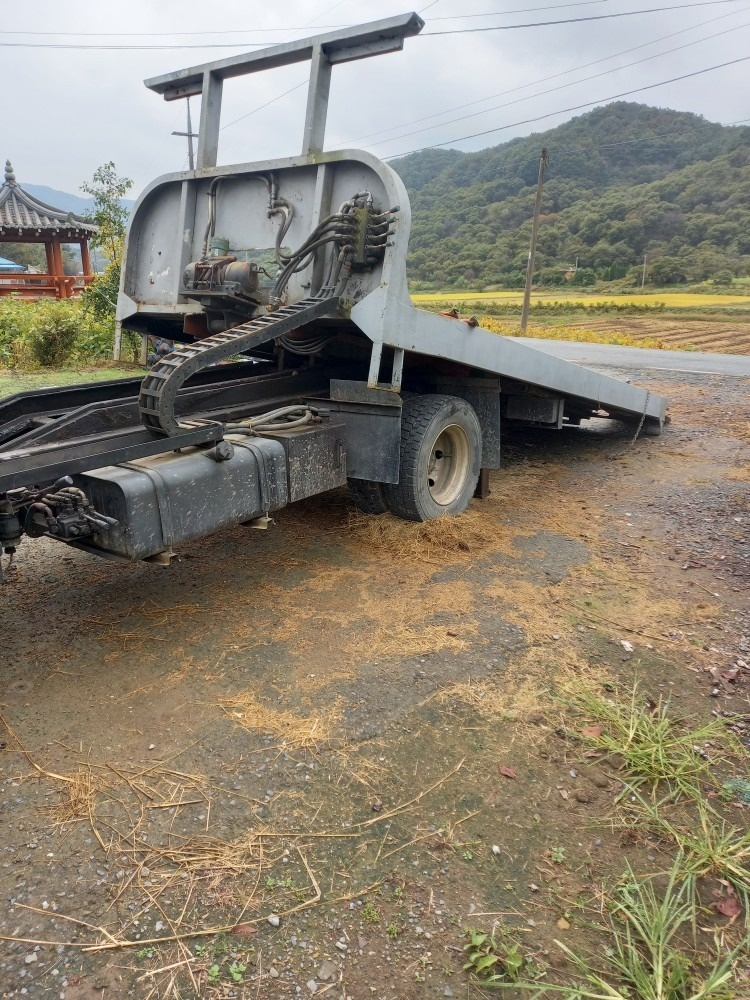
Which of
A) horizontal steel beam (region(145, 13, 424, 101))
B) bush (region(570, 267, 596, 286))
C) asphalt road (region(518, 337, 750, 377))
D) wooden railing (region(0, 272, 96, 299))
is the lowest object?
asphalt road (region(518, 337, 750, 377))

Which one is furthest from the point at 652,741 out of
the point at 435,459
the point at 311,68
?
the point at 311,68

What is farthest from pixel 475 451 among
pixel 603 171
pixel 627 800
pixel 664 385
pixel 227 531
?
pixel 603 171

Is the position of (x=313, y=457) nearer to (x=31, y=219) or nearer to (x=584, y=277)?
(x=31, y=219)

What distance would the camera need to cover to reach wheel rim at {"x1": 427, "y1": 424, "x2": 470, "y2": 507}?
208 inches

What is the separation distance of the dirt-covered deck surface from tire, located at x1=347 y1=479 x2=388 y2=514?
142mm

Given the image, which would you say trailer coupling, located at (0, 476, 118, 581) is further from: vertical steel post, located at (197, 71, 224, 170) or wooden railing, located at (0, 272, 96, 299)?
wooden railing, located at (0, 272, 96, 299)

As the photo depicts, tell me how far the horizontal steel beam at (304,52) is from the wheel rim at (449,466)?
2.48 metres

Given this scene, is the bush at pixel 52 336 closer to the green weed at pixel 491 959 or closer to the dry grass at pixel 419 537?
the dry grass at pixel 419 537

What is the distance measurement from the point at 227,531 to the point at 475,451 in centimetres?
195

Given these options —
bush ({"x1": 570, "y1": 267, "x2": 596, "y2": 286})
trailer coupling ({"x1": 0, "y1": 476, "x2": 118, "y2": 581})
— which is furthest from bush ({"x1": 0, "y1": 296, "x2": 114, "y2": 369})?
bush ({"x1": 570, "y1": 267, "x2": 596, "y2": 286})

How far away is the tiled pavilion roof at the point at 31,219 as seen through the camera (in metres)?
24.3

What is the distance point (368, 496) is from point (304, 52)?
9.47 feet

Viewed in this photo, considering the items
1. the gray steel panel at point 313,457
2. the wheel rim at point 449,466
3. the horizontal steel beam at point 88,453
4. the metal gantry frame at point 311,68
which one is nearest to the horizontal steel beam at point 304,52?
the metal gantry frame at point 311,68

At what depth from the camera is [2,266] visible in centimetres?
3159
